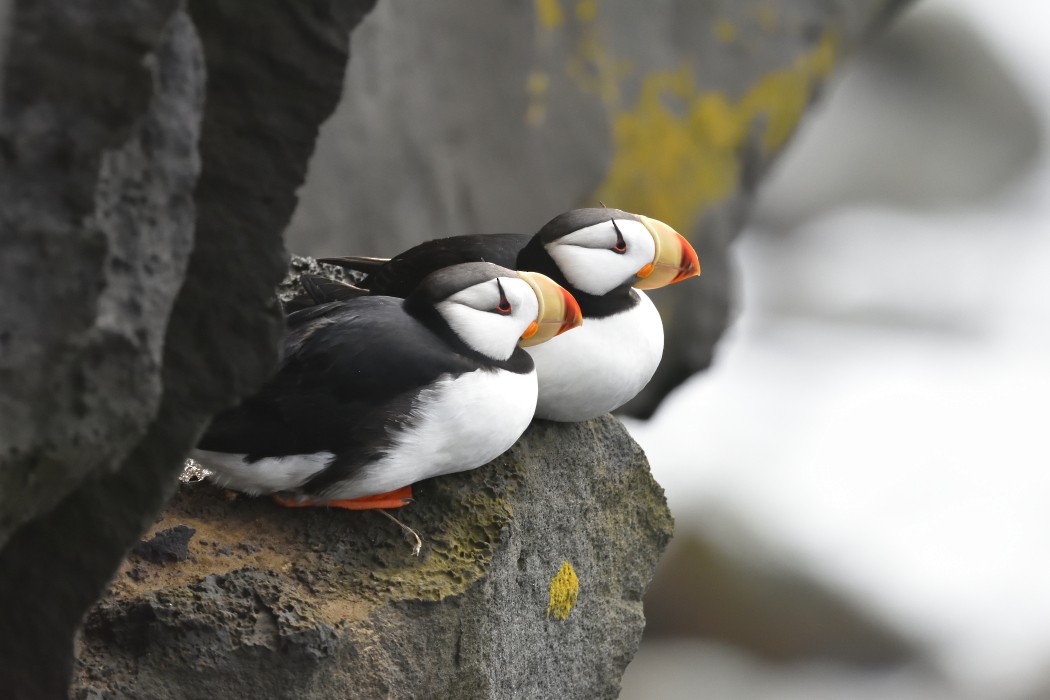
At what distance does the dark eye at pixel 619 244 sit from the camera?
228cm

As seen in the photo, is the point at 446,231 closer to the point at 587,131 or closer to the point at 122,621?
the point at 587,131

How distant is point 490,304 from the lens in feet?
6.89

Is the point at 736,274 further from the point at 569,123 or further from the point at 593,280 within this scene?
the point at 593,280

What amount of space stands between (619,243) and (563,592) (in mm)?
647

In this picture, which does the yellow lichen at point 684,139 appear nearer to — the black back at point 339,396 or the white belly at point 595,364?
the white belly at point 595,364

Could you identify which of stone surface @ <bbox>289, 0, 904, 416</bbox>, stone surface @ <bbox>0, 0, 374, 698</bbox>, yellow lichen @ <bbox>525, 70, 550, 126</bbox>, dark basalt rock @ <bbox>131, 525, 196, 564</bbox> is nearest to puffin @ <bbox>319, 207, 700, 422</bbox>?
dark basalt rock @ <bbox>131, 525, 196, 564</bbox>

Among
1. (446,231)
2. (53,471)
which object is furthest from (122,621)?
(446,231)

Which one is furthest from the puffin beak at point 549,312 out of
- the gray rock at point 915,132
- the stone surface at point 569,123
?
the gray rock at point 915,132

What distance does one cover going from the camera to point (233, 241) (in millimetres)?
1420

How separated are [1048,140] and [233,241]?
686 centimetres

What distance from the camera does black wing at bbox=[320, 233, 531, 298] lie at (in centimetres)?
235

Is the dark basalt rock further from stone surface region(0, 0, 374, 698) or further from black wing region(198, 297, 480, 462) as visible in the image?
stone surface region(0, 0, 374, 698)

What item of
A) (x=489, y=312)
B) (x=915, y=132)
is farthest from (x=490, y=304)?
(x=915, y=132)

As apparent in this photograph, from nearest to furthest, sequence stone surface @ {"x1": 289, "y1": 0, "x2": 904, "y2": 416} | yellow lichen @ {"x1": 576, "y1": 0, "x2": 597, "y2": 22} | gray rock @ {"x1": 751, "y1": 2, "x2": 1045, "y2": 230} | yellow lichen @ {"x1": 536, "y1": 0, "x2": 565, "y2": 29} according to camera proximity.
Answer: stone surface @ {"x1": 289, "y1": 0, "x2": 904, "y2": 416}, yellow lichen @ {"x1": 536, "y1": 0, "x2": 565, "y2": 29}, yellow lichen @ {"x1": 576, "y1": 0, "x2": 597, "y2": 22}, gray rock @ {"x1": 751, "y1": 2, "x2": 1045, "y2": 230}
